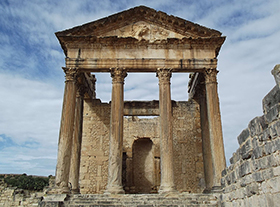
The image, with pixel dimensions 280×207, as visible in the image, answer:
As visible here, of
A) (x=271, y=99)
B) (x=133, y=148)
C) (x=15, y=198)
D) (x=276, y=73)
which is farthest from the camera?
(x=133, y=148)

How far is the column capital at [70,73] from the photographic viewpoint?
586 inches

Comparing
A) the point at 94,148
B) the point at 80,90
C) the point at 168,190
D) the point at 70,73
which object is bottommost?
the point at 168,190

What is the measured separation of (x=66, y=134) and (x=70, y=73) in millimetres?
3269

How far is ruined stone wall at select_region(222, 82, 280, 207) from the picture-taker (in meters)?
4.98

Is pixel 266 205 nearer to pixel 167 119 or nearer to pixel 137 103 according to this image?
pixel 167 119

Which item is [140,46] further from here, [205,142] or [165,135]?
[205,142]

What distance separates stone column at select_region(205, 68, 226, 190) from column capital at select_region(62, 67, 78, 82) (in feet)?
23.0

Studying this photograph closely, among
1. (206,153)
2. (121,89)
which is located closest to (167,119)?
(121,89)

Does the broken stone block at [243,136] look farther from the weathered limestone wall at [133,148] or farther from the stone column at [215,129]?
the weathered limestone wall at [133,148]

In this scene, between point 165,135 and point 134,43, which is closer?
point 165,135

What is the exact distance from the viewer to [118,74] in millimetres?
14914

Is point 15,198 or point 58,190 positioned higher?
point 58,190

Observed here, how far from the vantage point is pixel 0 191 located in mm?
18328

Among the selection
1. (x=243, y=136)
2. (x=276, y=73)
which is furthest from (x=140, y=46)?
(x=276, y=73)
